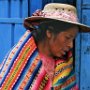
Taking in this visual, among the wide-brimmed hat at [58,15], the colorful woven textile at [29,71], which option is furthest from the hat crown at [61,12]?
the colorful woven textile at [29,71]

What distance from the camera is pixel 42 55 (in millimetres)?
3223

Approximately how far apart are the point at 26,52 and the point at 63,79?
35 cm

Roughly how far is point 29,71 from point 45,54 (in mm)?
179

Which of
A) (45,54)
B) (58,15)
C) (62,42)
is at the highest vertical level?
(58,15)

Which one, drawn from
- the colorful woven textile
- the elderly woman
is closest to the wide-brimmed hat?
the elderly woman

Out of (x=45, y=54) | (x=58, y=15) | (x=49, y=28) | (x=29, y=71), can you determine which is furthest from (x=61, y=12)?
(x=29, y=71)

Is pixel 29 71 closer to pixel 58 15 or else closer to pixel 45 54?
pixel 45 54

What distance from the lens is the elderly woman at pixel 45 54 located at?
313 centimetres

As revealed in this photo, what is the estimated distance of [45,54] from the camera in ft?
10.5

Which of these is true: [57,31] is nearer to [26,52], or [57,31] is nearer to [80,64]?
[26,52]

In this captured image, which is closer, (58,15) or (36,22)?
(58,15)

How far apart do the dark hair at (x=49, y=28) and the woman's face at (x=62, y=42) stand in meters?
0.03

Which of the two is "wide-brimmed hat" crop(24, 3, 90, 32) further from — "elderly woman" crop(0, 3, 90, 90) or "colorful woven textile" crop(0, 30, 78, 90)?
"colorful woven textile" crop(0, 30, 78, 90)

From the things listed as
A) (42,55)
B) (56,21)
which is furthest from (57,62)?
(56,21)
